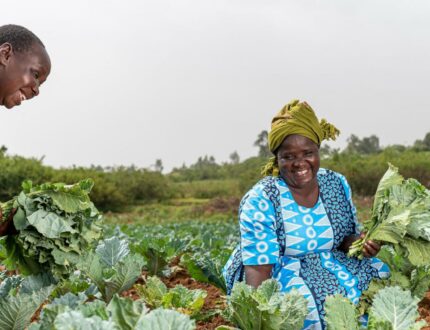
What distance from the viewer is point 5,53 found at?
260 centimetres

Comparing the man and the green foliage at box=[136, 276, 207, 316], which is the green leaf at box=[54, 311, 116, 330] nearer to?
the man

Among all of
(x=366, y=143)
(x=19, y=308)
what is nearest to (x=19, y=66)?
(x=19, y=308)

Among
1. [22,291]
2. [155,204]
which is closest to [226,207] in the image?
[155,204]

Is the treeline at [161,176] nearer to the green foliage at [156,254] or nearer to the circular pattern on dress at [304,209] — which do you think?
the green foliage at [156,254]

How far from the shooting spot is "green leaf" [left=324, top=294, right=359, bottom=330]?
251 centimetres

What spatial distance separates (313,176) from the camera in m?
3.46

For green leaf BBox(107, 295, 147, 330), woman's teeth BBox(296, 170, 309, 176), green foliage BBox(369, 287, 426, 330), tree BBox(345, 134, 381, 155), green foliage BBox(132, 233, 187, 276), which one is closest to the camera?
green leaf BBox(107, 295, 147, 330)

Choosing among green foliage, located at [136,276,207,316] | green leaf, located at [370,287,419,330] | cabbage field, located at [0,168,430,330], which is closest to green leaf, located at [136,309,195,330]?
cabbage field, located at [0,168,430,330]

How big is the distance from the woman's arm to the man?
1293mm

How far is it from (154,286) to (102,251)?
2.39ft

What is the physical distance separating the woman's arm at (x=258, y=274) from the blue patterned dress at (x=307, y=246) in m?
0.03

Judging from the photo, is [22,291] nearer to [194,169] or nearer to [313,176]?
[313,176]

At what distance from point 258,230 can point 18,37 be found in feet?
5.11

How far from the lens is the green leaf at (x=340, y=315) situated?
2510 mm
